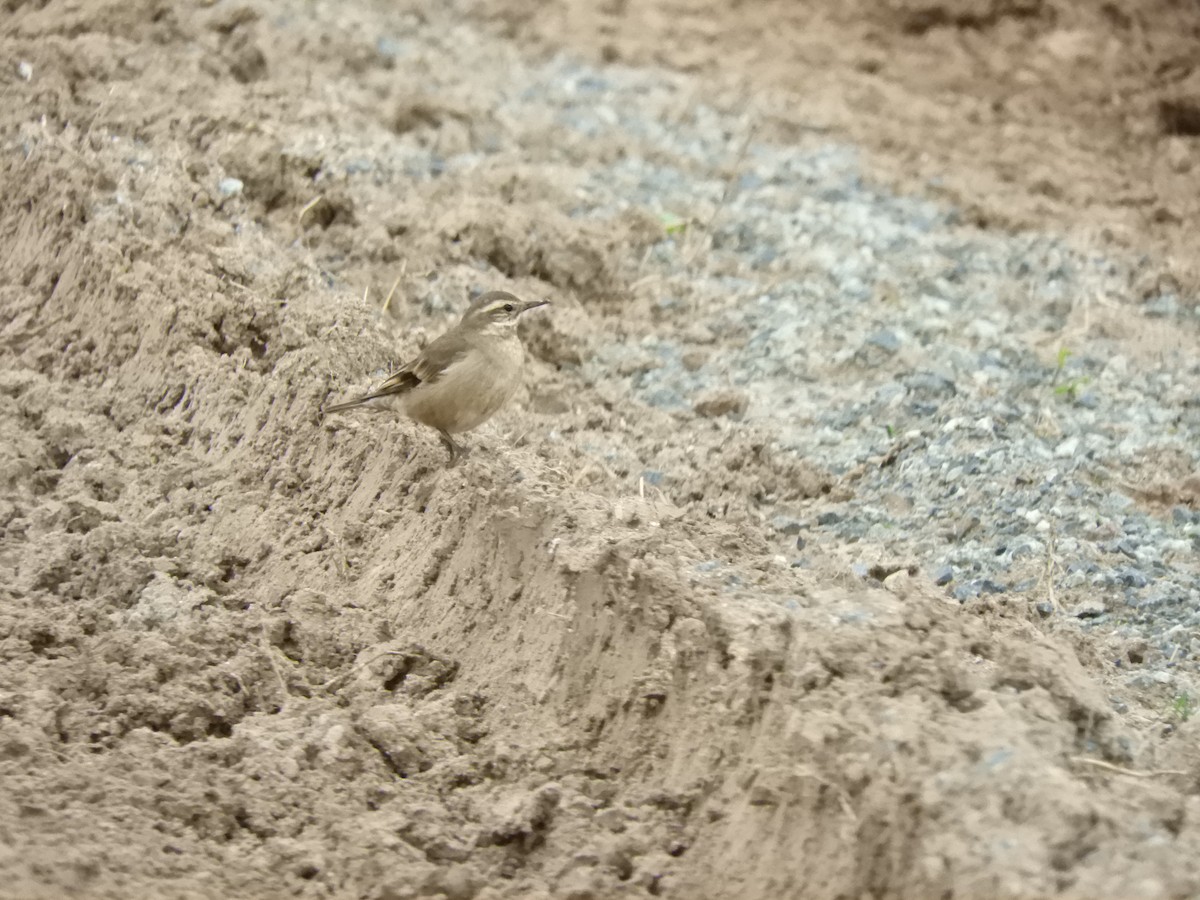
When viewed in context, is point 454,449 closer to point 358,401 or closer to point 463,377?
point 463,377

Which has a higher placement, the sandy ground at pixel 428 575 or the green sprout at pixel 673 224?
the green sprout at pixel 673 224

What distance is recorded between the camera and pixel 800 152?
9.57 meters

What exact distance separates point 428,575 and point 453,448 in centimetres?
61

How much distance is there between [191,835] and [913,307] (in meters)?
4.84

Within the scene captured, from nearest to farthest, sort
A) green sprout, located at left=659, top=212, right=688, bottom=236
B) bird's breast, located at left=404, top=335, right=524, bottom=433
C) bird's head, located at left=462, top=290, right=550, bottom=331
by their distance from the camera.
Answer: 1. bird's breast, located at left=404, top=335, right=524, bottom=433
2. bird's head, located at left=462, top=290, right=550, bottom=331
3. green sprout, located at left=659, top=212, right=688, bottom=236

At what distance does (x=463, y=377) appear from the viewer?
5680 millimetres

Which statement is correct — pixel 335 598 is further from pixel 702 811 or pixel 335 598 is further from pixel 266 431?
pixel 702 811

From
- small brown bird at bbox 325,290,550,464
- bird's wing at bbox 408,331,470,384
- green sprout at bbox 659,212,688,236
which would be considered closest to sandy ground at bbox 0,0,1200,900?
green sprout at bbox 659,212,688,236

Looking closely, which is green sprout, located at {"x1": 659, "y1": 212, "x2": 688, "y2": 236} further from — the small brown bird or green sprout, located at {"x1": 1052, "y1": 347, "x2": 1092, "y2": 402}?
the small brown bird

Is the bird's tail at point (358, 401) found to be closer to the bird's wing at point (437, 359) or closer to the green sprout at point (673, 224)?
the bird's wing at point (437, 359)

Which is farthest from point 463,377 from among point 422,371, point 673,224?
point 673,224

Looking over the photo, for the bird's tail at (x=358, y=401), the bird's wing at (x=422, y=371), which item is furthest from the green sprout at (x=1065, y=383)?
the bird's tail at (x=358, y=401)

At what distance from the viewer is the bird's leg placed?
5.77 metres

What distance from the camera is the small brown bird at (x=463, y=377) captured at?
5676 millimetres
